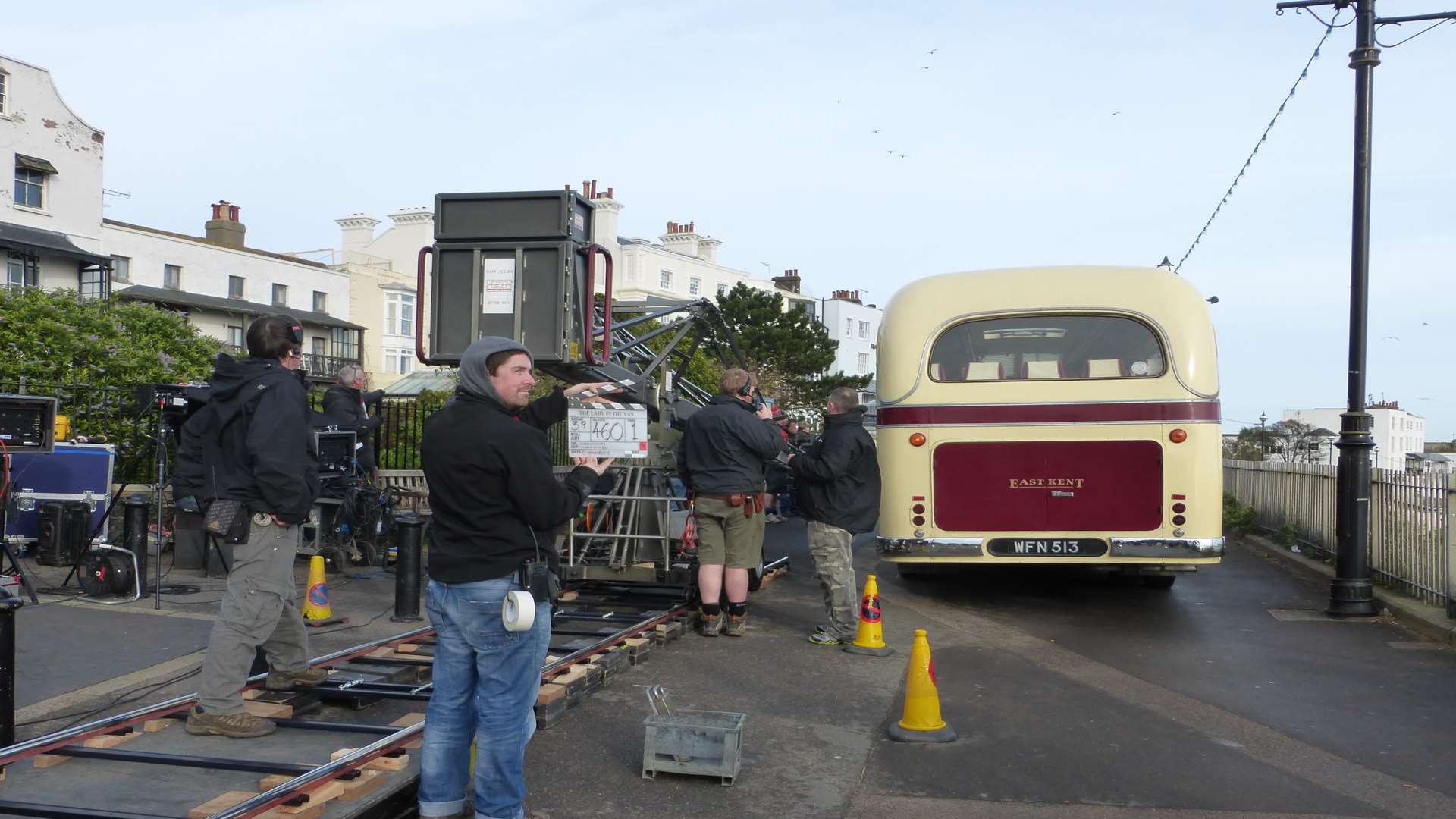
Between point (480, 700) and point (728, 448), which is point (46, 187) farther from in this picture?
point (480, 700)

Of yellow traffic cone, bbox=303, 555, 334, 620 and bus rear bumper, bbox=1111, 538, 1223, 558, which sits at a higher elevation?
bus rear bumper, bbox=1111, 538, 1223, 558

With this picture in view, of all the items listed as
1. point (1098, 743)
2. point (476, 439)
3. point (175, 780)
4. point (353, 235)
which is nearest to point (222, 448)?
point (175, 780)

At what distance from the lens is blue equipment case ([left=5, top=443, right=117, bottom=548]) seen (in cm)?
1108

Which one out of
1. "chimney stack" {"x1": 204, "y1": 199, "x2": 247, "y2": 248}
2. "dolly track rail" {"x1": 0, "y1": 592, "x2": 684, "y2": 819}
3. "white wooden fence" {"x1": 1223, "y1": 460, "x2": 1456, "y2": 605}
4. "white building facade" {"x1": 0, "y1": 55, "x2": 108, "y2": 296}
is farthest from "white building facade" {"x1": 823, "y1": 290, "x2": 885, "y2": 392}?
"dolly track rail" {"x1": 0, "y1": 592, "x2": 684, "y2": 819}

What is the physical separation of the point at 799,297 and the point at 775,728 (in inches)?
2542

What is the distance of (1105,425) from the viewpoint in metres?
9.80

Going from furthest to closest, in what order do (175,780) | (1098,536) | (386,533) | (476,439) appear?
(386,533) → (1098,536) → (175,780) → (476,439)

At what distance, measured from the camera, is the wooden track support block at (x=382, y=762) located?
4.86 meters

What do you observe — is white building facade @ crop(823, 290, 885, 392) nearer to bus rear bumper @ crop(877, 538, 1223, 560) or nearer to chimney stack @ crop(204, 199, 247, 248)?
chimney stack @ crop(204, 199, 247, 248)

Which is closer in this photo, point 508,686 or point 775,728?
point 508,686

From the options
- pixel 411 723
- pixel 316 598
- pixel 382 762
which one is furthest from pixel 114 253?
pixel 382 762

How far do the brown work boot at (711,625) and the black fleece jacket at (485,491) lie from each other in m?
4.42

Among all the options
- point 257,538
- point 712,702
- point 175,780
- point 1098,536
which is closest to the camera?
point 175,780

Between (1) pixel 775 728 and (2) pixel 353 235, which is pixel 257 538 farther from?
(2) pixel 353 235
